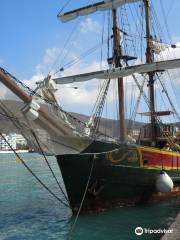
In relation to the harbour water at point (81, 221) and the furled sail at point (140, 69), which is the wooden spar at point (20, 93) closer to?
the harbour water at point (81, 221)

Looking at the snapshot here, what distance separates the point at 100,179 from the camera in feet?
55.3

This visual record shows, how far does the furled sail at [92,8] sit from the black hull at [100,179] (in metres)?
10.9

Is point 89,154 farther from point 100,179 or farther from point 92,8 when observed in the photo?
point 92,8

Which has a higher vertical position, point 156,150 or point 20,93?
point 20,93

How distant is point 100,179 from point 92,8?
12851mm

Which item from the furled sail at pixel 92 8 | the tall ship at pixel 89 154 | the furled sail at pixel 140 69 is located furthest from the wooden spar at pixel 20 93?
the furled sail at pixel 92 8

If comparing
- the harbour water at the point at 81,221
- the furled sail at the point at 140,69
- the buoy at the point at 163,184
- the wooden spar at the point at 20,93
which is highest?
the furled sail at the point at 140,69

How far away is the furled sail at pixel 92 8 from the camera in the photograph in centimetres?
2467

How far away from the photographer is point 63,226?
A: 15383mm

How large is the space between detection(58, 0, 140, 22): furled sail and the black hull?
10.9 metres

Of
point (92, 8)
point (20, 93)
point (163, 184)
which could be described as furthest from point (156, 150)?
point (92, 8)

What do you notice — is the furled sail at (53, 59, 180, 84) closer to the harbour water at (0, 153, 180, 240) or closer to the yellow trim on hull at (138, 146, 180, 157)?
the yellow trim on hull at (138, 146, 180, 157)

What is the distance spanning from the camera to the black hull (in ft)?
54.1

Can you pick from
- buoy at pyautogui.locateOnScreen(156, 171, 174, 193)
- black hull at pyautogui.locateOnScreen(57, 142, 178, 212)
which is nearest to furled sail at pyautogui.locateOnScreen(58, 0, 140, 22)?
black hull at pyautogui.locateOnScreen(57, 142, 178, 212)
